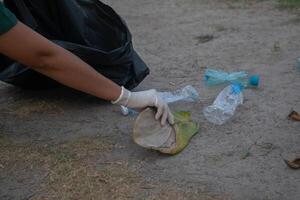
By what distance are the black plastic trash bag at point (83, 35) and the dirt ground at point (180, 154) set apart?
0.16 m

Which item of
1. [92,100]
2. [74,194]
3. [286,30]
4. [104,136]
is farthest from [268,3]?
[74,194]

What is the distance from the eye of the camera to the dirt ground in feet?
6.53

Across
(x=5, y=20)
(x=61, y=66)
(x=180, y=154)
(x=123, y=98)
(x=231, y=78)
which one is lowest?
(x=231, y=78)

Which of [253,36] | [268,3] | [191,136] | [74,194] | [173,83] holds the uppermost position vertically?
[74,194]

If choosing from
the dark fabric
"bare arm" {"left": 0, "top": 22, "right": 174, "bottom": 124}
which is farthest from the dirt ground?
the dark fabric

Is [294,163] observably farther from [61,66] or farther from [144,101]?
[61,66]

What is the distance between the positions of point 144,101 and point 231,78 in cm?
95

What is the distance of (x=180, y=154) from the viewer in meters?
2.22

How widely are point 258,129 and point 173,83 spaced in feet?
2.50

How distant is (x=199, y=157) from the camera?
2182mm

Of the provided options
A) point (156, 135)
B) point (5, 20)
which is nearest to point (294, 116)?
point (156, 135)

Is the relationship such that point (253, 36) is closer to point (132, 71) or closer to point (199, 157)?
point (132, 71)

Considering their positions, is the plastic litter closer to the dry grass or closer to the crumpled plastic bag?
the crumpled plastic bag

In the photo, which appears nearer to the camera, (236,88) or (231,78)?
(236,88)
